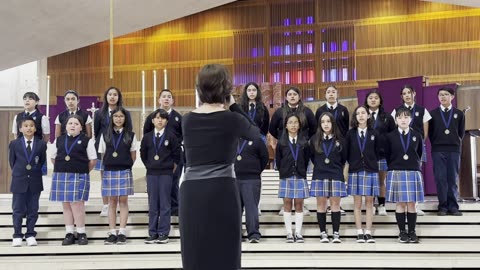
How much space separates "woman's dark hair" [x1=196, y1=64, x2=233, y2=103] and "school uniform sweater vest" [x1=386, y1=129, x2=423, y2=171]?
361 centimetres

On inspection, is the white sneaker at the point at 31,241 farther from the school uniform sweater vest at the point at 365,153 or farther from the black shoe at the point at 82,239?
the school uniform sweater vest at the point at 365,153

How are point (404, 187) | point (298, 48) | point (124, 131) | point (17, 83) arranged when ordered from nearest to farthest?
point (404, 187) < point (124, 131) < point (298, 48) < point (17, 83)

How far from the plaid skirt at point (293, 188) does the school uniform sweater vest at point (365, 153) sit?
0.56m

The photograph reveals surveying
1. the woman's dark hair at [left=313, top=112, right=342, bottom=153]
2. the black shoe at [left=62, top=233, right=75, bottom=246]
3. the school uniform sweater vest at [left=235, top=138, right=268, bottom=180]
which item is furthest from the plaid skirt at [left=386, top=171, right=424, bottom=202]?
the black shoe at [left=62, top=233, right=75, bottom=246]

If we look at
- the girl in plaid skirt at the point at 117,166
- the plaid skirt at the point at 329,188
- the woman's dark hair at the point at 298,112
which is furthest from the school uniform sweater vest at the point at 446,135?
the girl in plaid skirt at the point at 117,166

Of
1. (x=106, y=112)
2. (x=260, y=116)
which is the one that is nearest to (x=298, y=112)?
(x=260, y=116)

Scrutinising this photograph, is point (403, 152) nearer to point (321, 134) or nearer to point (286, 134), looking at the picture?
point (321, 134)

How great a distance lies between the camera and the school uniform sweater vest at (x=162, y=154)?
600 cm

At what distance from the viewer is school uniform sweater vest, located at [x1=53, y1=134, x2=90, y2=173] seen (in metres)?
5.98

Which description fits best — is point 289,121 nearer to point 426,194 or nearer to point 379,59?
point 426,194

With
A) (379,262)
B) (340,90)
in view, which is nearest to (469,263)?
(379,262)

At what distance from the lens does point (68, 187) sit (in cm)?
591

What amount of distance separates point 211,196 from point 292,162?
135 inches

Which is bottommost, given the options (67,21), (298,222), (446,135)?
(298,222)
